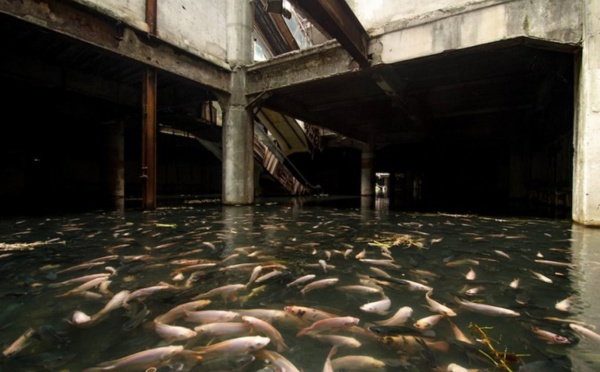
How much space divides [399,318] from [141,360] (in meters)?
1.61

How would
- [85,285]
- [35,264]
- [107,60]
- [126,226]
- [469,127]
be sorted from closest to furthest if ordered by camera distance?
[85,285], [35,264], [126,226], [107,60], [469,127]

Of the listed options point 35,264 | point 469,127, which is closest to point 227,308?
point 35,264

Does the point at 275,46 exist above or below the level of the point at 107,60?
above

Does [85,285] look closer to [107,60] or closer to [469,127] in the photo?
[107,60]

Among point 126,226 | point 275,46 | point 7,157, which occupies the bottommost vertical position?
point 126,226

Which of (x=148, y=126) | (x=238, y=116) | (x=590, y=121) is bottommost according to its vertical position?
(x=590, y=121)

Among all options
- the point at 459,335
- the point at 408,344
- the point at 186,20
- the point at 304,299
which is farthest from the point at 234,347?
the point at 186,20

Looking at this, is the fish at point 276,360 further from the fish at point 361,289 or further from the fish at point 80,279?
the fish at point 80,279

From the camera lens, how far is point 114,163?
48.4ft

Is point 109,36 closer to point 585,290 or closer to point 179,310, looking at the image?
point 179,310

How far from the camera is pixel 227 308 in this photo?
2250 millimetres

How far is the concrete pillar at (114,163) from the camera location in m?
14.5

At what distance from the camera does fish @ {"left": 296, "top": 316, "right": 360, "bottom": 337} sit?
1921mm

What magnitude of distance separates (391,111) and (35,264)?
15485 mm
